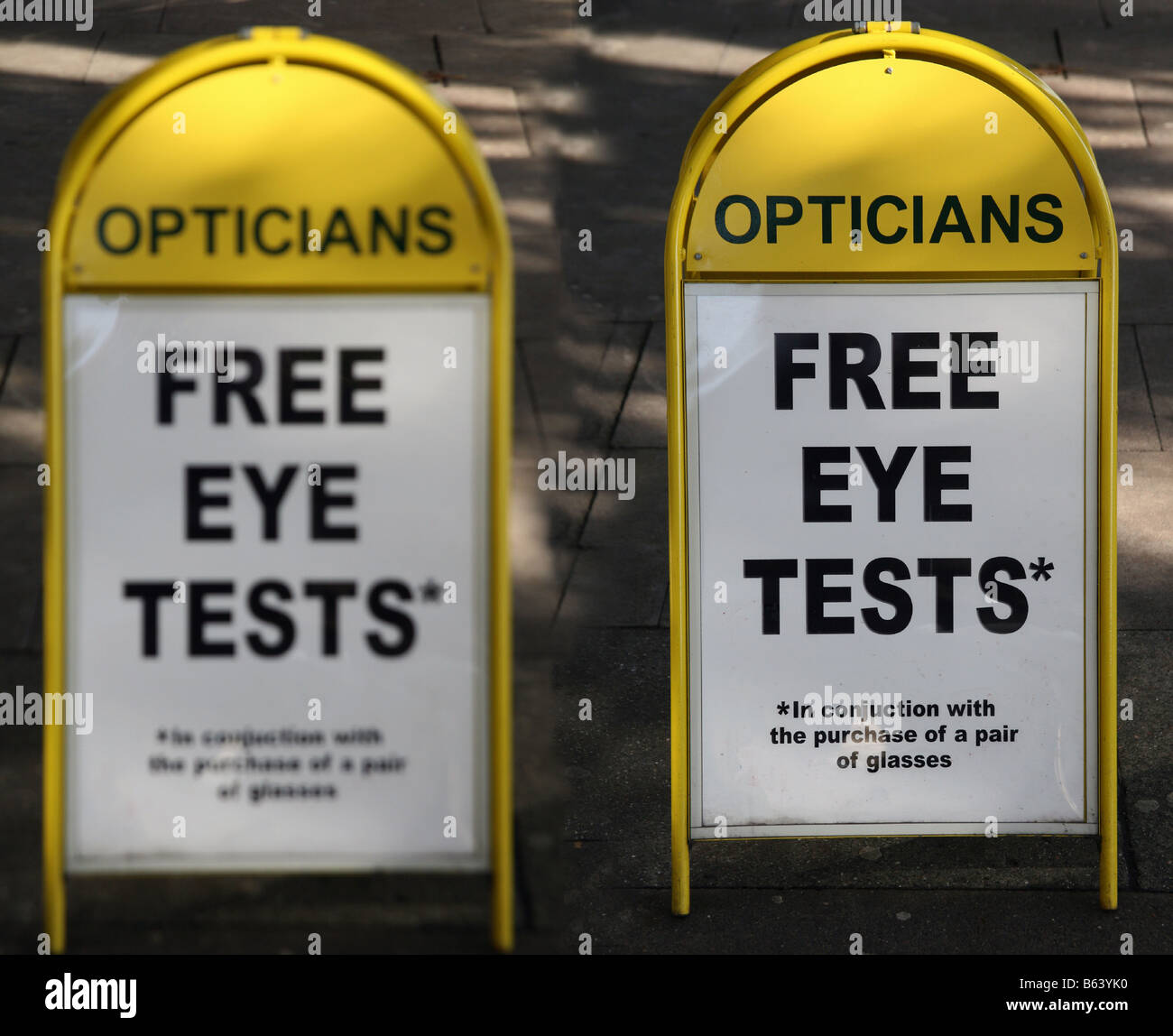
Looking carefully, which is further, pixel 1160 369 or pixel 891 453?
pixel 1160 369

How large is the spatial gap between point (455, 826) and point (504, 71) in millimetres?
6752

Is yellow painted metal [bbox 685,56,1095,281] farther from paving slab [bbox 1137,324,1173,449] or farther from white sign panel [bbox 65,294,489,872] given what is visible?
paving slab [bbox 1137,324,1173,449]

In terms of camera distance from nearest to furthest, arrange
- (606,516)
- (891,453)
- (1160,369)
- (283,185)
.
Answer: (283,185)
(891,453)
(606,516)
(1160,369)

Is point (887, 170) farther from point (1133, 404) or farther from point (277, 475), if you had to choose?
point (1133, 404)

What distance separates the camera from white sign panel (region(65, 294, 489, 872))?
311cm

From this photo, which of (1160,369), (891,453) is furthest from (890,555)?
(1160,369)

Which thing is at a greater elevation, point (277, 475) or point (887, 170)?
point (887, 170)

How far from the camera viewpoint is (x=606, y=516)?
18.6ft

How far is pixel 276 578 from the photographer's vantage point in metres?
3.14

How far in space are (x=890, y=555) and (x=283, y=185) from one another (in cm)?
167

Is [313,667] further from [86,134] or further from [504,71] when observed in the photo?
[504,71]

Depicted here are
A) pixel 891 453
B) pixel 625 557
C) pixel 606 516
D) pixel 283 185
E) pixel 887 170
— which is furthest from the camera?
pixel 606 516

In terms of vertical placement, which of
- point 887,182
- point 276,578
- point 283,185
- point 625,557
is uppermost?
point 887,182

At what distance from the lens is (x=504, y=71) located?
902 cm
